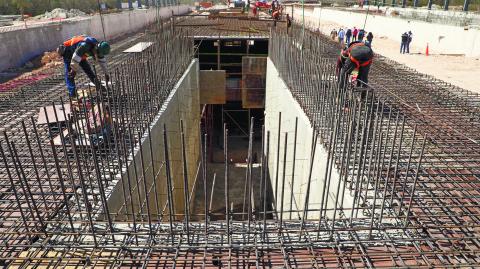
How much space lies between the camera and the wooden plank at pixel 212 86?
17.0 metres

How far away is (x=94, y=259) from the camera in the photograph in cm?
351

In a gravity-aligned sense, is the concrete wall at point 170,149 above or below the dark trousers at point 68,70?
below

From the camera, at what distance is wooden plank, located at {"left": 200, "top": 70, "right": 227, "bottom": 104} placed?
17.0 metres

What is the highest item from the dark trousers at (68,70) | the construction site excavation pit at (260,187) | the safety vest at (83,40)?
the safety vest at (83,40)

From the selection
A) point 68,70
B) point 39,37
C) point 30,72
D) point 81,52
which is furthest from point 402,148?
point 39,37

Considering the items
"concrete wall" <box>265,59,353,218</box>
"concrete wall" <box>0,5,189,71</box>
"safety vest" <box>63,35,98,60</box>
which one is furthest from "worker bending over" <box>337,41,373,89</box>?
"concrete wall" <box>0,5,189,71</box>

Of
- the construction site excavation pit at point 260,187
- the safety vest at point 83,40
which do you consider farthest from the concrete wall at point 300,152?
the safety vest at point 83,40

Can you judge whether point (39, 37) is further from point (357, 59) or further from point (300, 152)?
point (357, 59)

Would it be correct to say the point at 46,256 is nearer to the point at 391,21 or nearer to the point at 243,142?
the point at 243,142

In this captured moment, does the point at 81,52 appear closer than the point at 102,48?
Yes

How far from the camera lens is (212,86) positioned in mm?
17156

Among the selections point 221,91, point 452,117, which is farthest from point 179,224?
point 221,91

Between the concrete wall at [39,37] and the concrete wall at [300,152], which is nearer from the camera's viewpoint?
the concrete wall at [300,152]

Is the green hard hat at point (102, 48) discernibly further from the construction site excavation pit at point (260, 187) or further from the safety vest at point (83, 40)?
the construction site excavation pit at point (260, 187)
